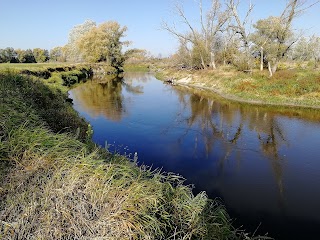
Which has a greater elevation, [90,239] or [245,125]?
[90,239]

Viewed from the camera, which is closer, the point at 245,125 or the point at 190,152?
the point at 190,152

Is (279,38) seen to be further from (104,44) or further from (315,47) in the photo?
(104,44)

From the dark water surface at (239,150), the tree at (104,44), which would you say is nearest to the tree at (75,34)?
the tree at (104,44)

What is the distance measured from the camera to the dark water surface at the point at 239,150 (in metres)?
6.49

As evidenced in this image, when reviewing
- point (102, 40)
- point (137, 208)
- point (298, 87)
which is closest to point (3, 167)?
point (137, 208)

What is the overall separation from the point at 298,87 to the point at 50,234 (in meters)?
20.5

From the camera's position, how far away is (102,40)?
56875mm

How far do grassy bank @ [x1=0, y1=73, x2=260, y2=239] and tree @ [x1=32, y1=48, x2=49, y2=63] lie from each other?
75.3m

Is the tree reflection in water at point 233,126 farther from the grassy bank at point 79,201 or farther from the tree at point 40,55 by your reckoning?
the tree at point 40,55

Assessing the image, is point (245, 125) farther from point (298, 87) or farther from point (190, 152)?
point (298, 87)

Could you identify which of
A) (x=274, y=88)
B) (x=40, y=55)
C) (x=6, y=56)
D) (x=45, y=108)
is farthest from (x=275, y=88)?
(x=40, y=55)

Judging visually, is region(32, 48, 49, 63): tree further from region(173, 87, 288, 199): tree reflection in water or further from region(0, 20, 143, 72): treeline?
region(173, 87, 288, 199): tree reflection in water

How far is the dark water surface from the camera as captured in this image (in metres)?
6.49

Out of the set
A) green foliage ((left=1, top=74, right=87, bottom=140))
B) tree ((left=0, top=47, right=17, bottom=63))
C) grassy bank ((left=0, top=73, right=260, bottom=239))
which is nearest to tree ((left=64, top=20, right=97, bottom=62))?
tree ((left=0, top=47, right=17, bottom=63))
